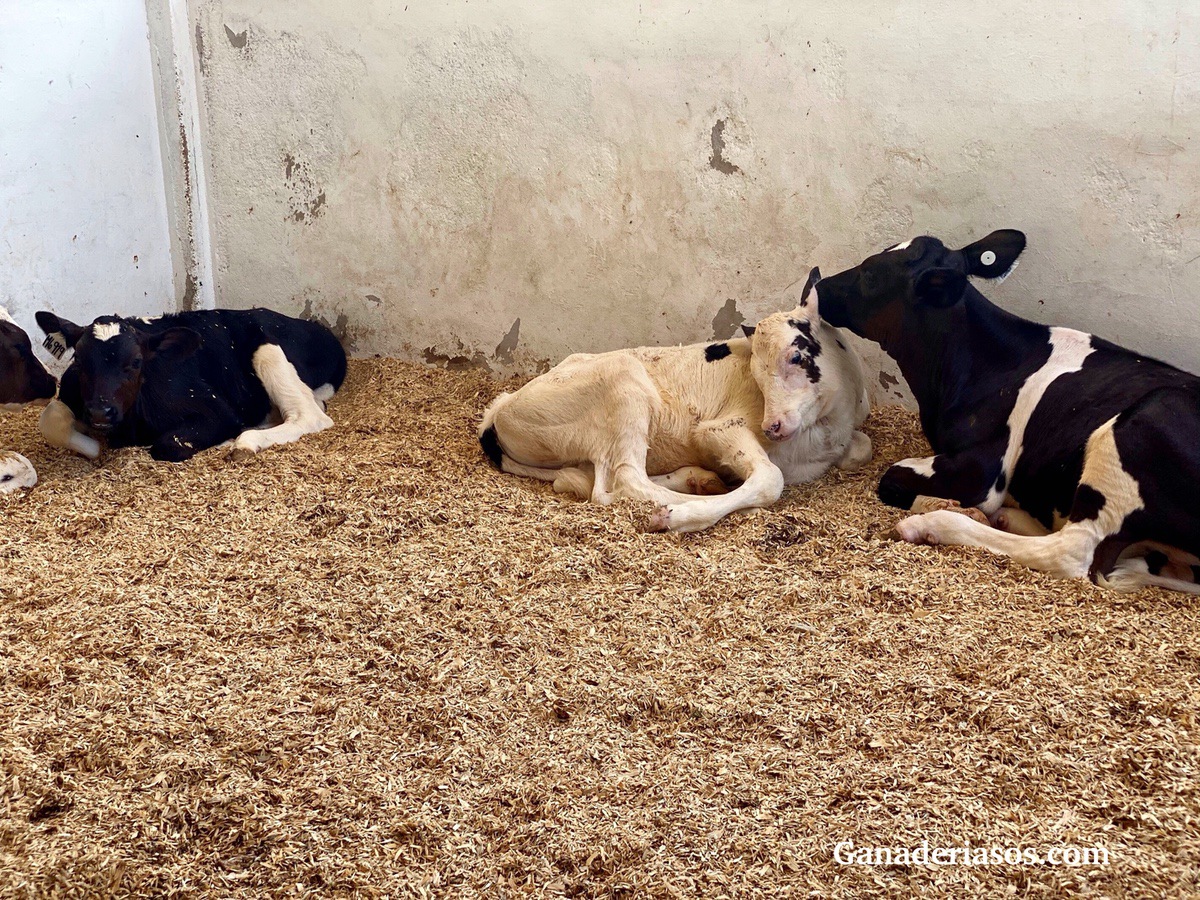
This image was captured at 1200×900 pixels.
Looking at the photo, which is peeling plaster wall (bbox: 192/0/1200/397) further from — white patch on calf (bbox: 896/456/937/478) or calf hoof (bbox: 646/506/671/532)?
calf hoof (bbox: 646/506/671/532)

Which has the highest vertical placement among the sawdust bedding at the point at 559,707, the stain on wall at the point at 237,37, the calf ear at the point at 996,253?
the stain on wall at the point at 237,37

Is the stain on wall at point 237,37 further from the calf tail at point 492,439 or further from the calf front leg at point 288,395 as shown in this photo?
the calf tail at point 492,439

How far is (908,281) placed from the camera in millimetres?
4539

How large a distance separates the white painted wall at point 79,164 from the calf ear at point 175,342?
1.61 metres

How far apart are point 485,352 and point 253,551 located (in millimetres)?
2800

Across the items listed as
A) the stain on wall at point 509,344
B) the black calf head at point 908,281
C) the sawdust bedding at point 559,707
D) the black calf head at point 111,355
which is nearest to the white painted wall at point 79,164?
the black calf head at point 111,355

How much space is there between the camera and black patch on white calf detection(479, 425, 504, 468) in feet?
16.6

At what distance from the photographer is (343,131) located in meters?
6.46

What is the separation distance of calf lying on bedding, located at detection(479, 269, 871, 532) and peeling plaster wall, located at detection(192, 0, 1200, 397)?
833 millimetres

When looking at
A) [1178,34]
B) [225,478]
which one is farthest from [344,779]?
[1178,34]

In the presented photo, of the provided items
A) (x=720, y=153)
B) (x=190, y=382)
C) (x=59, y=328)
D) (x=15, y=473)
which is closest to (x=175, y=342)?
(x=190, y=382)

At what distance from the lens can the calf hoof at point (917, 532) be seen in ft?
13.0

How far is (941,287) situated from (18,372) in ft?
15.5

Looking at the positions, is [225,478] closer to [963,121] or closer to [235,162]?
[235,162]
